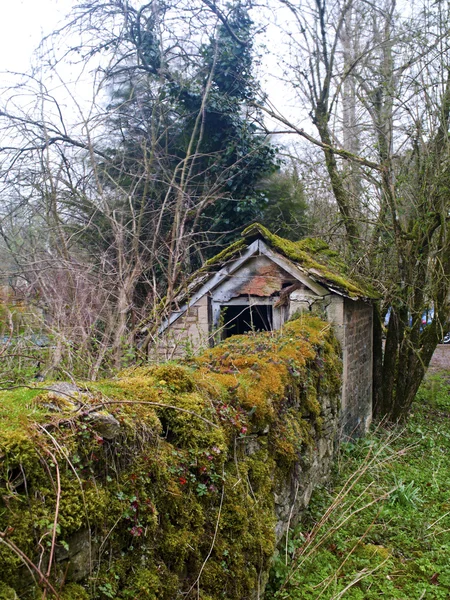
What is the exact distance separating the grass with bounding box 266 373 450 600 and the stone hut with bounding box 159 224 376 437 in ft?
5.20

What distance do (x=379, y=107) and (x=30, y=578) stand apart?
11345 mm

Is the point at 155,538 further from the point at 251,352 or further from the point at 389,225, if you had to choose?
the point at 389,225

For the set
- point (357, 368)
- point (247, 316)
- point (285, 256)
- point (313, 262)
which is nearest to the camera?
point (285, 256)

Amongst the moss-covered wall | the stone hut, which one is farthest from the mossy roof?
the moss-covered wall

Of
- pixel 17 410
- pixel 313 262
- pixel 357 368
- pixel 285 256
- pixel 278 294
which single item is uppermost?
pixel 285 256

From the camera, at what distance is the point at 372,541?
5090 mm

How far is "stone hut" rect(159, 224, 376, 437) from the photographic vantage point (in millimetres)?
8539

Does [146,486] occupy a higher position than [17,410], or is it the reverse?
[17,410]

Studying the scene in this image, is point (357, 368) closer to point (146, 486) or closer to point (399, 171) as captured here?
point (399, 171)

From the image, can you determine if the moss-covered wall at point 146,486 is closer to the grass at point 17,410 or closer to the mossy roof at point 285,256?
the grass at point 17,410

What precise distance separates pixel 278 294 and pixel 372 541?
190 inches

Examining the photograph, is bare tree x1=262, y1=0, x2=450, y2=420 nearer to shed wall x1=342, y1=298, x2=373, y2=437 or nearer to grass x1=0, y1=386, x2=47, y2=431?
shed wall x1=342, y1=298, x2=373, y2=437

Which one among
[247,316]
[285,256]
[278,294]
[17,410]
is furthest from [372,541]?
[247,316]

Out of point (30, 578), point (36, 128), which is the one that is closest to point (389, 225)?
point (36, 128)
